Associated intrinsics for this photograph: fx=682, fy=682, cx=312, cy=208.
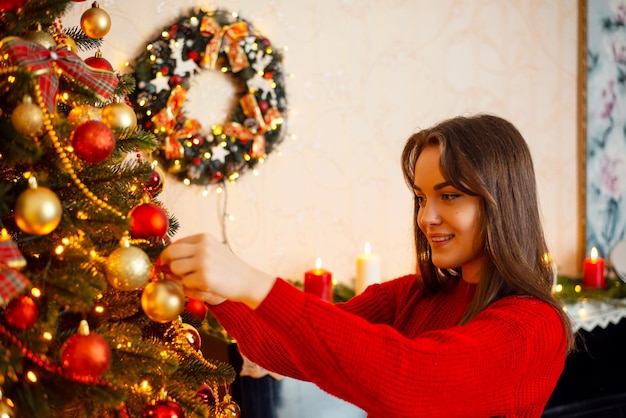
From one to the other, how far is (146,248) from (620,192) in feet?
8.80

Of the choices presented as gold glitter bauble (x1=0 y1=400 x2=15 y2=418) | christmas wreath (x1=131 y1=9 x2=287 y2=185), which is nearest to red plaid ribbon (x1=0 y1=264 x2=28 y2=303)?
gold glitter bauble (x1=0 y1=400 x2=15 y2=418)

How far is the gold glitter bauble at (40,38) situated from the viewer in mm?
818

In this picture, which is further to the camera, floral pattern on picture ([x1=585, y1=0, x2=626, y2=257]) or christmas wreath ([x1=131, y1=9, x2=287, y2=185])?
floral pattern on picture ([x1=585, y1=0, x2=626, y2=257])

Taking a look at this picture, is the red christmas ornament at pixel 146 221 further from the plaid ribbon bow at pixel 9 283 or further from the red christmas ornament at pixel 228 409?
the red christmas ornament at pixel 228 409

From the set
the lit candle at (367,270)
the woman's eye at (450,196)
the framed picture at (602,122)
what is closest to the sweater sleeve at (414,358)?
the woman's eye at (450,196)

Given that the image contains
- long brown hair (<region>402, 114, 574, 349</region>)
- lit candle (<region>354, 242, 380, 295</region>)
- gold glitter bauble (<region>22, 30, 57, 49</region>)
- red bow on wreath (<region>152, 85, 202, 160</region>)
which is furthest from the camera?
lit candle (<region>354, 242, 380, 295</region>)

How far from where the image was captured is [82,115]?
0.84m

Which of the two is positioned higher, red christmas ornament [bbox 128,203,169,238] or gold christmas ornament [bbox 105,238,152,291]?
red christmas ornament [bbox 128,203,169,238]

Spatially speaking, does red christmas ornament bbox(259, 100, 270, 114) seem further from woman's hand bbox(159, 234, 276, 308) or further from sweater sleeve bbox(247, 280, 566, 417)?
woman's hand bbox(159, 234, 276, 308)

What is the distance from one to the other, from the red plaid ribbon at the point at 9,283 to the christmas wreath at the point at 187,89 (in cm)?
125

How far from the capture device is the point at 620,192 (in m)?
3.04

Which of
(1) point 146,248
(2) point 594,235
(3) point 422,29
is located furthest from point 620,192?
(1) point 146,248

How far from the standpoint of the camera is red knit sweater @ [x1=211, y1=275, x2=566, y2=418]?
947 mm

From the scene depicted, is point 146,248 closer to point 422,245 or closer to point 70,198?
point 70,198
